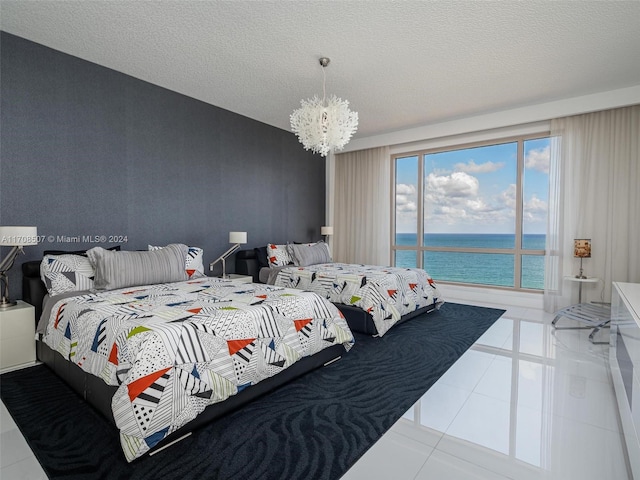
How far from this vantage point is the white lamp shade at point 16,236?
8.50 ft

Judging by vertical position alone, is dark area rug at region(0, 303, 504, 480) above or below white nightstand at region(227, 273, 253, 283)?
below

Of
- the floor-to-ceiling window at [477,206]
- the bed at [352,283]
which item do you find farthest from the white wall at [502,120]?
the bed at [352,283]

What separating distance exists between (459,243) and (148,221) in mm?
15978

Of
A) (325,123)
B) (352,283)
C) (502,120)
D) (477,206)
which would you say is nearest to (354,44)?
(325,123)

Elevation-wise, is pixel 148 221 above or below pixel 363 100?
below

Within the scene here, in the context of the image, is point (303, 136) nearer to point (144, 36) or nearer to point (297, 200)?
point (144, 36)

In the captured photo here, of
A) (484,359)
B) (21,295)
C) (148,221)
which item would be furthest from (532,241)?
(21,295)

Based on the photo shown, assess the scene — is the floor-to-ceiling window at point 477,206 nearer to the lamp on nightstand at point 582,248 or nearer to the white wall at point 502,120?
the white wall at point 502,120

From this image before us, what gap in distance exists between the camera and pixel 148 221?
3.97 m

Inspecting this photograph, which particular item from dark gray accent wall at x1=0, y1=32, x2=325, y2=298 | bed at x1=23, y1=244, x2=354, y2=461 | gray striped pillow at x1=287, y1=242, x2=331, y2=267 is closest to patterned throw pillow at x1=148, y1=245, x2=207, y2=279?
bed at x1=23, y1=244, x2=354, y2=461

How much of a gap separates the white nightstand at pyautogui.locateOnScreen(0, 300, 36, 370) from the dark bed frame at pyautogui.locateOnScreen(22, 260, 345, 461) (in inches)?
2.8

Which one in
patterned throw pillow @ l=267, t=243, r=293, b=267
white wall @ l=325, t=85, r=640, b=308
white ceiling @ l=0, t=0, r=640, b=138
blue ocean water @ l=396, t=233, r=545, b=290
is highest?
white ceiling @ l=0, t=0, r=640, b=138

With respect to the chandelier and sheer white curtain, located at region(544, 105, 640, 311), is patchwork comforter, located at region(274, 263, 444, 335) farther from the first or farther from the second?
sheer white curtain, located at region(544, 105, 640, 311)

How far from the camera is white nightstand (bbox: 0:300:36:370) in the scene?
2.67m
